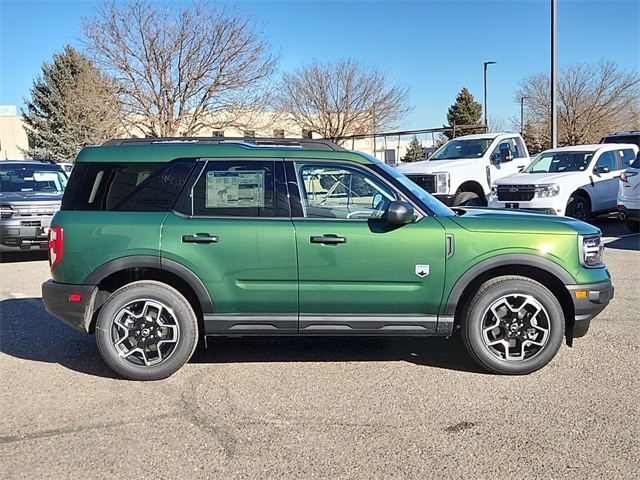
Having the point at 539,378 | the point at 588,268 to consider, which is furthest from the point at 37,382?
the point at 588,268

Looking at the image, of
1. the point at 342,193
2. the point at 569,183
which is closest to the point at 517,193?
the point at 569,183

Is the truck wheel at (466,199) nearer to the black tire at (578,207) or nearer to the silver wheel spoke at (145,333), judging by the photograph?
the black tire at (578,207)

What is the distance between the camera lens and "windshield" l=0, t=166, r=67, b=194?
10.9m

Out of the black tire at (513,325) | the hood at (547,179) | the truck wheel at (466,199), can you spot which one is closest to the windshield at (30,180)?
the truck wheel at (466,199)

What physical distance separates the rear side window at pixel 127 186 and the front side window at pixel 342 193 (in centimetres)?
95

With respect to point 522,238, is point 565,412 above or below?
below

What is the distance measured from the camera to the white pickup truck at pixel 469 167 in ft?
40.3

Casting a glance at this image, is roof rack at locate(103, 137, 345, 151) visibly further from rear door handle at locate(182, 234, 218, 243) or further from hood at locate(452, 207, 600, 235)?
hood at locate(452, 207, 600, 235)

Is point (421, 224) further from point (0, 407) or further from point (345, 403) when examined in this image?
point (0, 407)

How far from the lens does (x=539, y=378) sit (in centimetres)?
450

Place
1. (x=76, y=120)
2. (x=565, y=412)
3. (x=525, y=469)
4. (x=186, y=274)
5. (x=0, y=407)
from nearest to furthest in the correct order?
(x=525, y=469), (x=565, y=412), (x=0, y=407), (x=186, y=274), (x=76, y=120)

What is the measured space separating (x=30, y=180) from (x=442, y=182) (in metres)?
8.18

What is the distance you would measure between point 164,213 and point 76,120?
2885 cm

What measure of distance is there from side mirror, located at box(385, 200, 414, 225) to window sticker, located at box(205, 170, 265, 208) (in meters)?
1.01
